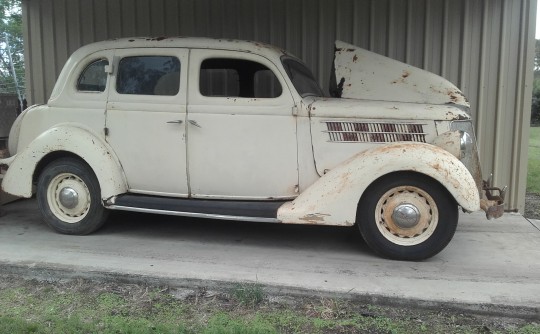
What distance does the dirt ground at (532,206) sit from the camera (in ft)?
22.1

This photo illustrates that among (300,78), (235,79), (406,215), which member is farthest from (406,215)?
(235,79)

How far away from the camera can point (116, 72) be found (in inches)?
205

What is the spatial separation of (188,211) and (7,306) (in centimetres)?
178

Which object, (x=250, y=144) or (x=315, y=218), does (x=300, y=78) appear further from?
(x=315, y=218)

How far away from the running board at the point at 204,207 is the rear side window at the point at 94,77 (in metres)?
1.24

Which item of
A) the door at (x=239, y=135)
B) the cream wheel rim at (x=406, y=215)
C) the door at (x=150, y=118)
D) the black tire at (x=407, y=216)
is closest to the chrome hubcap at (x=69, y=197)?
the door at (x=150, y=118)

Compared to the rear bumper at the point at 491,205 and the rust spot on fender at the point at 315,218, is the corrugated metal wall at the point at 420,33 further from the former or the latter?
the rust spot on fender at the point at 315,218

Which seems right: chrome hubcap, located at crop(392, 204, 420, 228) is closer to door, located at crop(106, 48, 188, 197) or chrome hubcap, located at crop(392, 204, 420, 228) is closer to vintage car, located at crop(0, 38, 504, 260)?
vintage car, located at crop(0, 38, 504, 260)

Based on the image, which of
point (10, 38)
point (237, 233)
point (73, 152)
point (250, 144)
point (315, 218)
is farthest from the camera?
point (10, 38)

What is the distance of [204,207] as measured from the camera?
488 cm

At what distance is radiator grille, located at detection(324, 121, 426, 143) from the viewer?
4.61 m

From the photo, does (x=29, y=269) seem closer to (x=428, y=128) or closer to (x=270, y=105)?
(x=270, y=105)

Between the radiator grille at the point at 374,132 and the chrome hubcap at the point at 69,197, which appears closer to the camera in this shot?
the radiator grille at the point at 374,132

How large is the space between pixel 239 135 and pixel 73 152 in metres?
1.80
